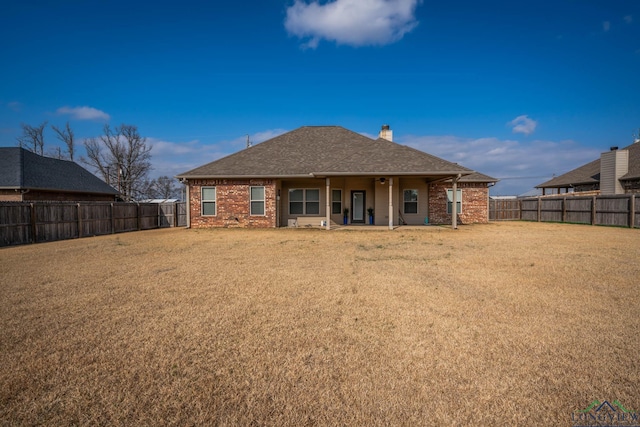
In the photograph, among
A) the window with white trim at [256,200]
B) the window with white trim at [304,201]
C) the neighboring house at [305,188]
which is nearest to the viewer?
the neighboring house at [305,188]

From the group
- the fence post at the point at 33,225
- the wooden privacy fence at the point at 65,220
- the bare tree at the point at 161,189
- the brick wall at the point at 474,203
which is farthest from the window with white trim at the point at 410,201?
the bare tree at the point at 161,189

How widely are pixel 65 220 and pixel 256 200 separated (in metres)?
8.37

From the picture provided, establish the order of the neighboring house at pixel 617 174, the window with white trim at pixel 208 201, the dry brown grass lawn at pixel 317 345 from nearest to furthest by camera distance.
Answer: the dry brown grass lawn at pixel 317 345 < the window with white trim at pixel 208 201 < the neighboring house at pixel 617 174

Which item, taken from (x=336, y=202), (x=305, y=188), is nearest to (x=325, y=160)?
(x=305, y=188)

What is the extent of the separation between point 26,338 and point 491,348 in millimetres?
4992

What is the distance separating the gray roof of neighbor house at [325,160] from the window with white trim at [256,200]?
36.6 inches

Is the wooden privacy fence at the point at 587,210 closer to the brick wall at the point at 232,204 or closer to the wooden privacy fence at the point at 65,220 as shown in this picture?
the brick wall at the point at 232,204

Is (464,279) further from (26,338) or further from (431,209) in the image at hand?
(431,209)

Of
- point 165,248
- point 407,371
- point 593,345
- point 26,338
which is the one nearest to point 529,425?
point 407,371

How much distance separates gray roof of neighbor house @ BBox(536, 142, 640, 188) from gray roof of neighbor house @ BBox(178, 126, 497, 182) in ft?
34.5

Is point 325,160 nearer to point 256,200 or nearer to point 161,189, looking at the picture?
point 256,200

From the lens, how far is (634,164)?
22281 millimetres

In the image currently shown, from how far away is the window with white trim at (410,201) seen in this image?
60.8ft

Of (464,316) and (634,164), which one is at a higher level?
(634,164)
